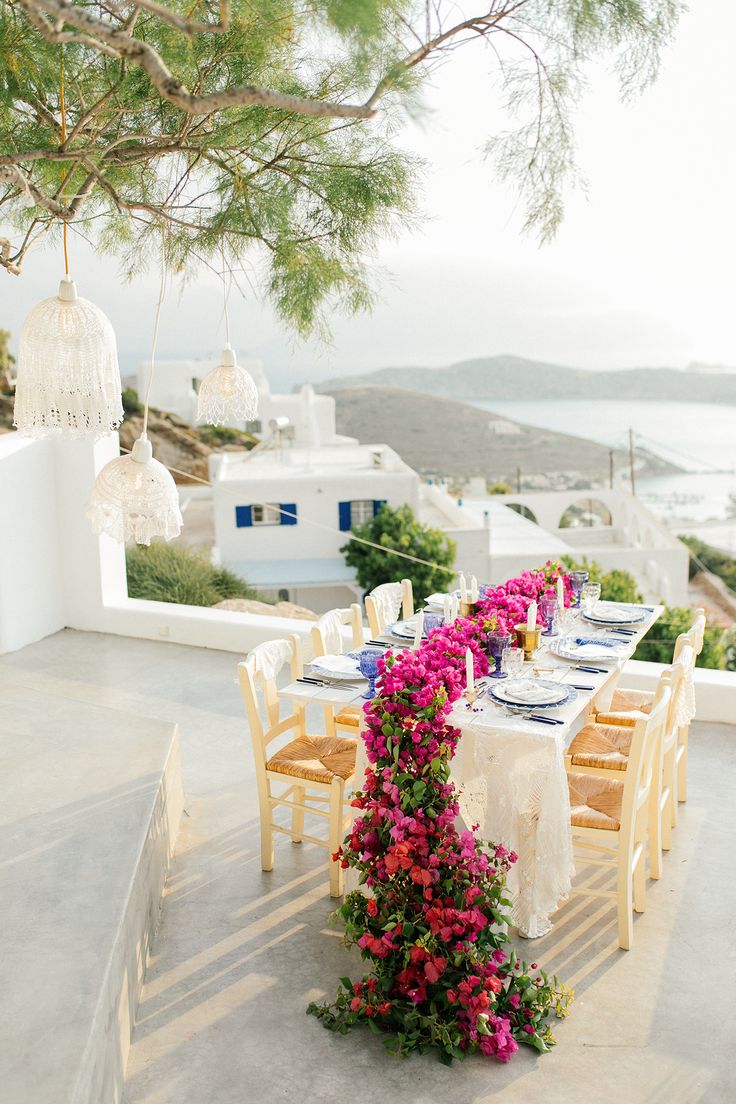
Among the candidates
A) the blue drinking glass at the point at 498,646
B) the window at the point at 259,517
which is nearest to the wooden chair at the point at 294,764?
the blue drinking glass at the point at 498,646

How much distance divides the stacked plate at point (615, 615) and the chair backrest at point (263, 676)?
3.98ft

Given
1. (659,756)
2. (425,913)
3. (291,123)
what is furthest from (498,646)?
(291,123)

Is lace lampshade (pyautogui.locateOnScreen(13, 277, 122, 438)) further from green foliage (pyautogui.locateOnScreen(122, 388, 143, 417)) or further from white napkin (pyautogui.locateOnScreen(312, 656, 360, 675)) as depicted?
green foliage (pyautogui.locateOnScreen(122, 388, 143, 417))

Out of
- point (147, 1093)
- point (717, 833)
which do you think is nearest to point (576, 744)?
point (717, 833)

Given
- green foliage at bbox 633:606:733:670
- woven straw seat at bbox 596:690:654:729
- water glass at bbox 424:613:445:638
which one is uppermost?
water glass at bbox 424:613:445:638

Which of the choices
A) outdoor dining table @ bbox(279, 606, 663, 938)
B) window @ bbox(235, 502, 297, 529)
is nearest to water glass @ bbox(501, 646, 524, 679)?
outdoor dining table @ bbox(279, 606, 663, 938)

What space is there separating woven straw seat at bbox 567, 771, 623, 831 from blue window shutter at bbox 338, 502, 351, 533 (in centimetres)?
1999

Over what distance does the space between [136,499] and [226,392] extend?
34.7 inches

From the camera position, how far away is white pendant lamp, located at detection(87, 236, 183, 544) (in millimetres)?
2957

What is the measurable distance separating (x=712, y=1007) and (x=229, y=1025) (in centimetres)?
132

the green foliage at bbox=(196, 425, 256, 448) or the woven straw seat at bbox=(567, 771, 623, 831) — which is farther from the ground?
the green foliage at bbox=(196, 425, 256, 448)

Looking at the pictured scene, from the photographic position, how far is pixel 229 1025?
274 centimetres

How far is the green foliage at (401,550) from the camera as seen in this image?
72.3 feet

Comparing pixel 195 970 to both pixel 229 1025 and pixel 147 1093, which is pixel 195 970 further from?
pixel 147 1093
